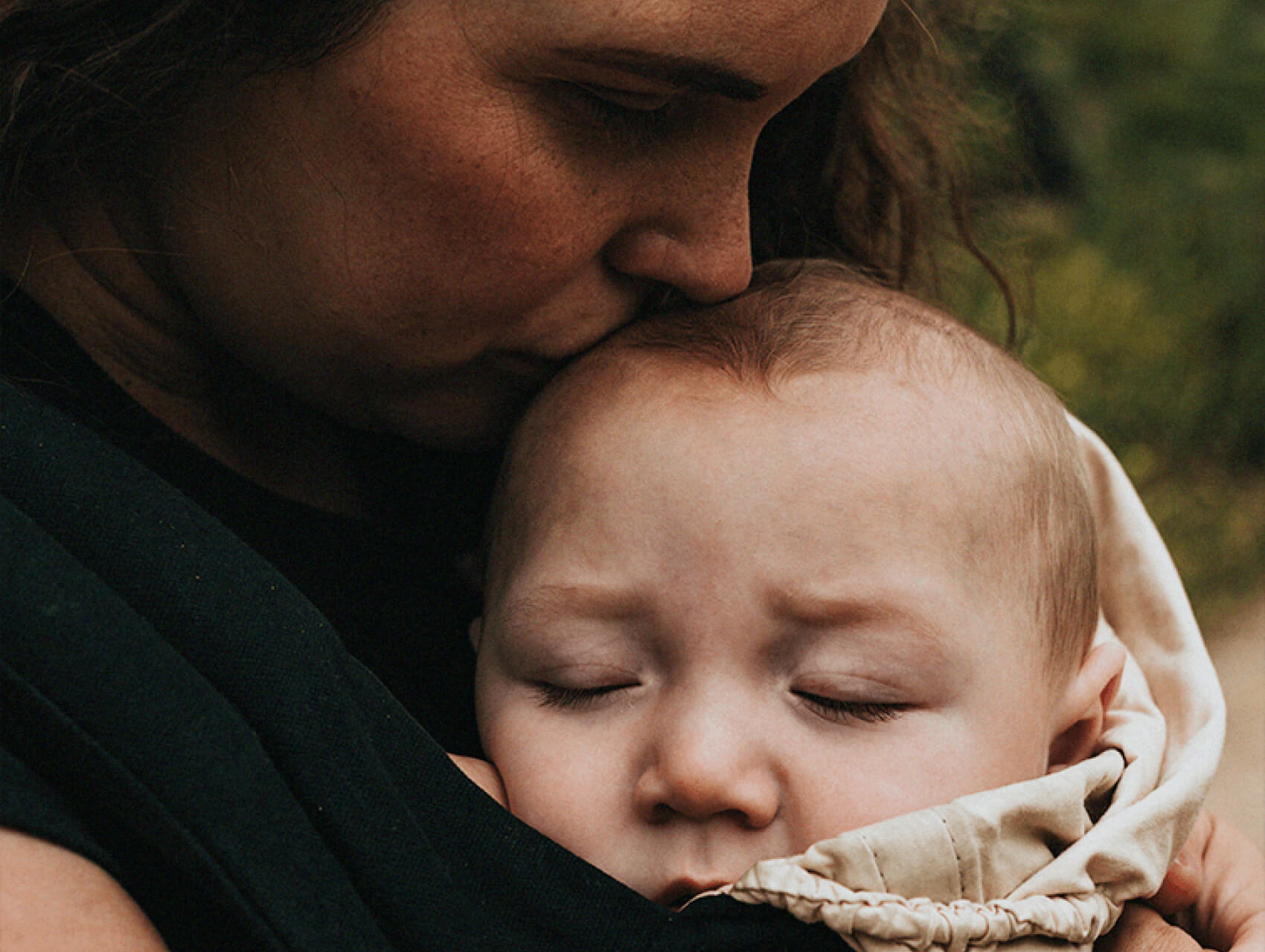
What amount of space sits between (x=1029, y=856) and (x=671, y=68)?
0.87m

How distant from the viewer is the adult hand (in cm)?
162

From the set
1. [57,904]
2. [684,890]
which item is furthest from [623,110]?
[57,904]

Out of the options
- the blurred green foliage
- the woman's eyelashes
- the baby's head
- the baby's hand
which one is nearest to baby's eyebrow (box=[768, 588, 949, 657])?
the baby's head

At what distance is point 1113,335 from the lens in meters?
5.75

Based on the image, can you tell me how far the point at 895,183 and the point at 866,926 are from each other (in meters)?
1.47

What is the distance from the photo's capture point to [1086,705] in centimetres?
169

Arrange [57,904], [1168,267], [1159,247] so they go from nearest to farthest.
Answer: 1. [57,904]
2. [1168,267]
3. [1159,247]

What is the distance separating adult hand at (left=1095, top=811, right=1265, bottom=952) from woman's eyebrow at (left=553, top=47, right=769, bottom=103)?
102 centimetres

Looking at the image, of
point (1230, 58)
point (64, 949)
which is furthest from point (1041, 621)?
point (1230, 58)

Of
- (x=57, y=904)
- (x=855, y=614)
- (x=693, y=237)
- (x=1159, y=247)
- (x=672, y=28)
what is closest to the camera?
(x=57, y=904)

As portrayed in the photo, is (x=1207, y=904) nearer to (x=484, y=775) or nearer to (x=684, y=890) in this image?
(x=684, y=890)

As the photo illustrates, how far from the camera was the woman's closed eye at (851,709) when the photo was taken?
60.3 inches

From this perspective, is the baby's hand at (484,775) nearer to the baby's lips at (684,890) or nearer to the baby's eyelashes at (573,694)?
the baby's eyelashes at (573,694)

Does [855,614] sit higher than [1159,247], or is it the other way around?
[855,614]
